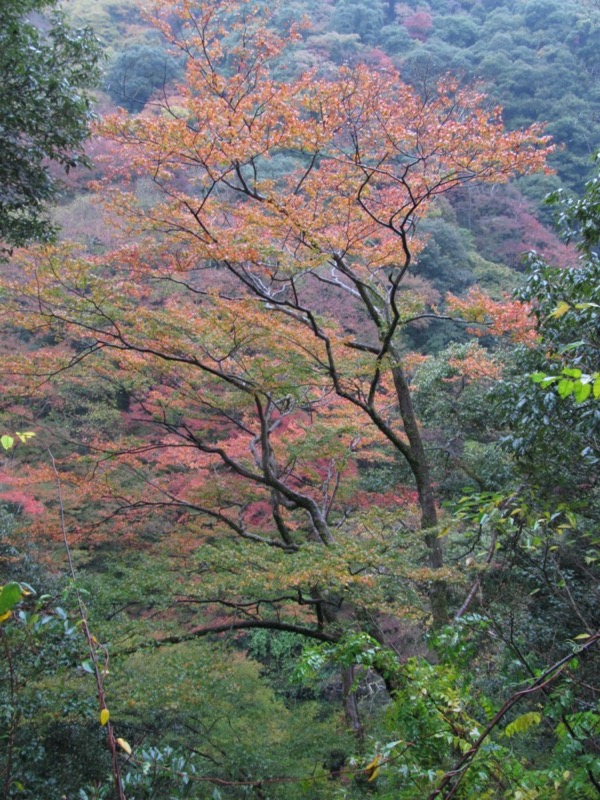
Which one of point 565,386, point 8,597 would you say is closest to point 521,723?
point 565,386

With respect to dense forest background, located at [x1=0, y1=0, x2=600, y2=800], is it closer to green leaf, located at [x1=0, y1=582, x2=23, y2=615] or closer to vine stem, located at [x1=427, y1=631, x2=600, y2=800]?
vine stem, located at [x1=427, y1=631, x2=600, y2=800]

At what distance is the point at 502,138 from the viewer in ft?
15.5

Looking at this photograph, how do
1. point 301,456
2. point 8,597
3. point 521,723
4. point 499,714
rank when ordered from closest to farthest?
point 8,597, point 499,714, point 521,723, point 301,456

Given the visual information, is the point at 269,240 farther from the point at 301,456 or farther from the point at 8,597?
the point at 8,597

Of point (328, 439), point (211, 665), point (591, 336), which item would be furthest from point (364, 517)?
point (591, 336)

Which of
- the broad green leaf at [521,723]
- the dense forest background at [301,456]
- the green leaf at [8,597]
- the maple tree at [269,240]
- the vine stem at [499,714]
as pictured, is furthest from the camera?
the maple tree at [269,240]

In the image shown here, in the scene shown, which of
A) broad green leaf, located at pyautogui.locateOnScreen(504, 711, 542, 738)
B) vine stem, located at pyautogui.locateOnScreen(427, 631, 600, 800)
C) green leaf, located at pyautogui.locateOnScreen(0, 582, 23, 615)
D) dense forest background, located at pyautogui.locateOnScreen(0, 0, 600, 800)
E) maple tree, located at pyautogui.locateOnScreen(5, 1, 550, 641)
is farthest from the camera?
maple tree, located at pyautogui.locateOnScreen(5, 1, 550, 641)

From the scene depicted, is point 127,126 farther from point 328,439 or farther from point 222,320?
point 328,439

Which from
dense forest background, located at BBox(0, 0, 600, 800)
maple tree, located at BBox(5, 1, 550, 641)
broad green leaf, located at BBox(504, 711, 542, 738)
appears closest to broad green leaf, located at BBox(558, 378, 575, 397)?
dense forest background, located at BBox(0, 0, 600, 800)

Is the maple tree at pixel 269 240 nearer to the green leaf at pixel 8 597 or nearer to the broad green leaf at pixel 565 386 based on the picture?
the broad green leaf at pixel 565 386

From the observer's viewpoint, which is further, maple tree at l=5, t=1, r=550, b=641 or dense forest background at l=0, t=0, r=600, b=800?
maple tree at l=5, t=1, r=550, b=641

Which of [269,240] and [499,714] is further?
[269,240]

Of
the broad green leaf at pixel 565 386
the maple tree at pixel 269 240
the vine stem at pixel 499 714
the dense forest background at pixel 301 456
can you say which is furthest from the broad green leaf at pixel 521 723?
the maple tree at pixel 269 240

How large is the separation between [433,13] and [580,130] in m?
9.95
